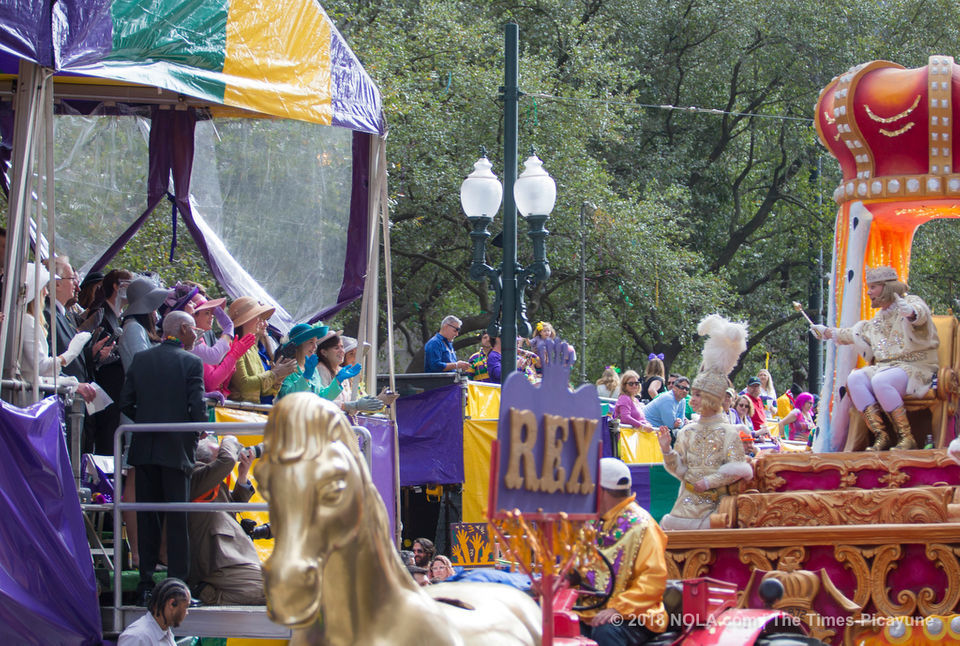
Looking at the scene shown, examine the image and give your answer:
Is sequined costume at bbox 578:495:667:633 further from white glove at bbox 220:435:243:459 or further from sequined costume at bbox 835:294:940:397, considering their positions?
sequined costume at bbox 835:294:940:397

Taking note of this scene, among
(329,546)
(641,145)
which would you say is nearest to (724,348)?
(329,546)

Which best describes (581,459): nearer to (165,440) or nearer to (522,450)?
(522,450)

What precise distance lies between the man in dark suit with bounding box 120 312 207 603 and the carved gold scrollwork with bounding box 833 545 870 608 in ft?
14.8

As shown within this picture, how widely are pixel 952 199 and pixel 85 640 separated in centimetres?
761

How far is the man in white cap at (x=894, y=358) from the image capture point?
1002 centimetres

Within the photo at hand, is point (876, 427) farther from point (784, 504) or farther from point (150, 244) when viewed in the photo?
point (150, 244)

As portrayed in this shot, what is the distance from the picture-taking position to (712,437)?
30.8 feet

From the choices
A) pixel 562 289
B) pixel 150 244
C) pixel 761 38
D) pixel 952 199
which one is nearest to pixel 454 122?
pixel 562 289

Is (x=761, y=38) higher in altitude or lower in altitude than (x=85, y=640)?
higher

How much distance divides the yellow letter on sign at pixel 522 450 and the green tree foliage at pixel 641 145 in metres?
16.6

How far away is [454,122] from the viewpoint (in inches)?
890

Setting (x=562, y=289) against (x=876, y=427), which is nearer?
(x=876, y=427)

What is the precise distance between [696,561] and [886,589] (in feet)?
4.27

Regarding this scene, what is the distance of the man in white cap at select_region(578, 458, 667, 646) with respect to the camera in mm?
6141
